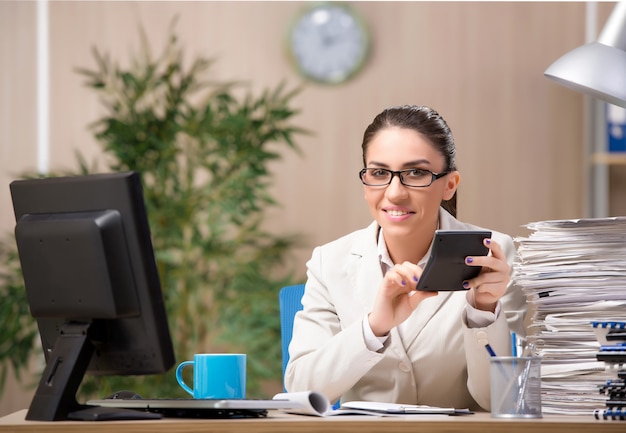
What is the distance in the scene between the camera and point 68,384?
145cm

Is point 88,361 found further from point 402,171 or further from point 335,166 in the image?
point 335,166

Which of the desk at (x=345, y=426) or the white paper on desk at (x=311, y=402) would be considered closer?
the desk at (x=345, y=426)

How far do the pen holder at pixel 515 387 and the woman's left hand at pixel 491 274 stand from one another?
0.24 metres

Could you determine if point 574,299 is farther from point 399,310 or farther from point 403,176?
point 403,176

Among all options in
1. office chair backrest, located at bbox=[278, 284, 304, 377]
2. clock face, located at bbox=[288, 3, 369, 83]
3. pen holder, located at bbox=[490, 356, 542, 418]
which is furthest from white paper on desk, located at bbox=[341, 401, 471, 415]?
clock face, located at bbox=[288, 3, 369, 83]

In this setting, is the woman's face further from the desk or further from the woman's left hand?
the desk

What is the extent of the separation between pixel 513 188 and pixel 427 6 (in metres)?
1.04

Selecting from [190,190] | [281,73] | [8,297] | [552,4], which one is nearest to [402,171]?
[190,190]

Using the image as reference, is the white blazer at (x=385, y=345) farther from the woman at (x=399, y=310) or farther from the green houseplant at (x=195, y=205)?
the green houseplant at (x=195, y=205)

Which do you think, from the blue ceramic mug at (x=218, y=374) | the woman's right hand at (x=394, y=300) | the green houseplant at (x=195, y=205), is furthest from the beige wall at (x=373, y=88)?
the blue ceramic mug at (x=218, y=374)

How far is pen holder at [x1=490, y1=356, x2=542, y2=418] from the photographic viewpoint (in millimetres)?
1407

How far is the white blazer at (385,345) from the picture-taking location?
1.84 metres

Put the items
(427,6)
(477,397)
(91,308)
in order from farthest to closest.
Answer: (427,6) < (477,397) < (91,308)

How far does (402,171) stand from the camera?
2.04m
